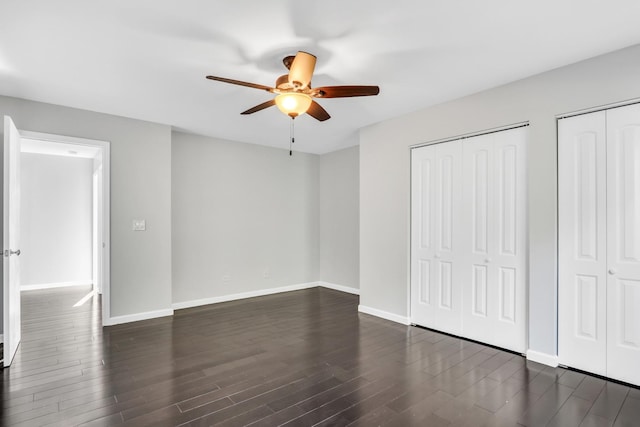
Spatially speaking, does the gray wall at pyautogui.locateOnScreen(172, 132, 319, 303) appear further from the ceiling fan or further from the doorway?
the ceiling fan

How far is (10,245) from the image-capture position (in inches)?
119

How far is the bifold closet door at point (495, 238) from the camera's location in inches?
126

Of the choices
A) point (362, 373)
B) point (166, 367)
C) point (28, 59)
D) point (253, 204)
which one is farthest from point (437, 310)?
point (28, 59)

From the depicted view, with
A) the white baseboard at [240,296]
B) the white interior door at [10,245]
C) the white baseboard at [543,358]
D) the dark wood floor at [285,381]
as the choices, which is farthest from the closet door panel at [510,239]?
the white interior door at [10,245]

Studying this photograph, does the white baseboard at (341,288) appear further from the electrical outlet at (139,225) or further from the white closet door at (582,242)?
the electrical outlet at (139,225)

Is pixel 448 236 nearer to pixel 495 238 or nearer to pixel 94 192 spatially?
pixel 495 238

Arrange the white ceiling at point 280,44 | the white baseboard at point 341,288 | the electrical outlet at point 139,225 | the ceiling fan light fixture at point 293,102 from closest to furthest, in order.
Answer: the white ceiling at point 280,44 → the ceiling fan light fixture at point 293,102 → the electrical outlet at point 139,225 → the white baseboard at point 341,288

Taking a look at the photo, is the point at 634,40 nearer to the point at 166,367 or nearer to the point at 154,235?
the point at 166,367

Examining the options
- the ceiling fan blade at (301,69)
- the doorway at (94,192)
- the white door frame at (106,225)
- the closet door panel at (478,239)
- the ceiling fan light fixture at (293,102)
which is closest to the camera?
the ceiling fan blade at (301,69)

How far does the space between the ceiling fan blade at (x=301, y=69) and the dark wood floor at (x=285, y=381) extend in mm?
2299

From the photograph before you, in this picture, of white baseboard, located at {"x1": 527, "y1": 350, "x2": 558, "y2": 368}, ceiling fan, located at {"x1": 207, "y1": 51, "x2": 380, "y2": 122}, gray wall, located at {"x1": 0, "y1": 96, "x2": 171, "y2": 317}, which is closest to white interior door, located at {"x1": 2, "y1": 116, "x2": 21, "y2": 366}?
gray wall, located at {"x1": 0, "y1": 96, "x2": 171, "y2": 317}

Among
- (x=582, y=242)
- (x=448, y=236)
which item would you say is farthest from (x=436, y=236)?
(x=582, y=242)

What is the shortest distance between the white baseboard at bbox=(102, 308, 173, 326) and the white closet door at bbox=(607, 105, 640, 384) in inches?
186

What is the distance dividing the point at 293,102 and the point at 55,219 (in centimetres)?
652
